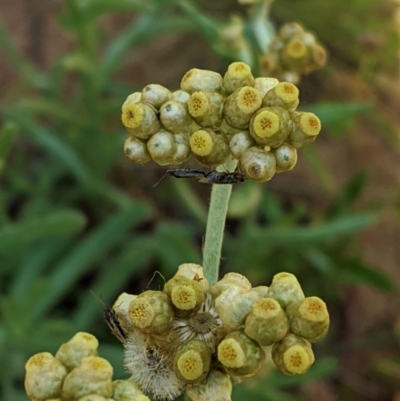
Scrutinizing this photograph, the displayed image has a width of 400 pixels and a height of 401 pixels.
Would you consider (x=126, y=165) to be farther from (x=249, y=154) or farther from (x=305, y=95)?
(x=249, y=154)

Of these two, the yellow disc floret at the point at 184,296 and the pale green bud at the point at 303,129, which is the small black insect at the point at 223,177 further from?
the yellow disc floret at the point at 184,296

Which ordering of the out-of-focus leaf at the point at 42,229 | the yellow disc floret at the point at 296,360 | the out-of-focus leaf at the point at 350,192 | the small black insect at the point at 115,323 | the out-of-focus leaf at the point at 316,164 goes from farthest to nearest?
the out-of-focus leaf at the point at 316,164 → the out-of-focus leaf at the point at 350,192 → the out-of-focus leaf at the point at 42,229 → the small black insect at the point at 115,323 → the yellow disc floret at the point at 296,360

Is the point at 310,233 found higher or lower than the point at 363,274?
higher

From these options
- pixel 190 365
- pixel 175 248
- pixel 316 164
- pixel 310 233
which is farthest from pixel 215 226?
pixel 316 164

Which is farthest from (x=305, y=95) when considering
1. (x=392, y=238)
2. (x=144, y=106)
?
(x=144, y=106)

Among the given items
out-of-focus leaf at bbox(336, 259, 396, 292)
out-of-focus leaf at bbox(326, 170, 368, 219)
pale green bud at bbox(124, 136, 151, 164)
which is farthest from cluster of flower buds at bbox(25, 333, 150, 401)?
out-of-focus leaf at bbox(326, 170, 368, 219)

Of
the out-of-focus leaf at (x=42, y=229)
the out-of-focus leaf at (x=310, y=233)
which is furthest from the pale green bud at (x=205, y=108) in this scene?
the out-of-focus leaf at (x=310, y=233)

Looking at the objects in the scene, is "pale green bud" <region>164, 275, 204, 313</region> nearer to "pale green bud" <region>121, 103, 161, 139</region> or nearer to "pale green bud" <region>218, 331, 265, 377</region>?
"pale green bud" <region>218, 331, 265, 377</region>

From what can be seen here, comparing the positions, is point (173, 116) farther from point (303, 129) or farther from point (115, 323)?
point (115, 323)
